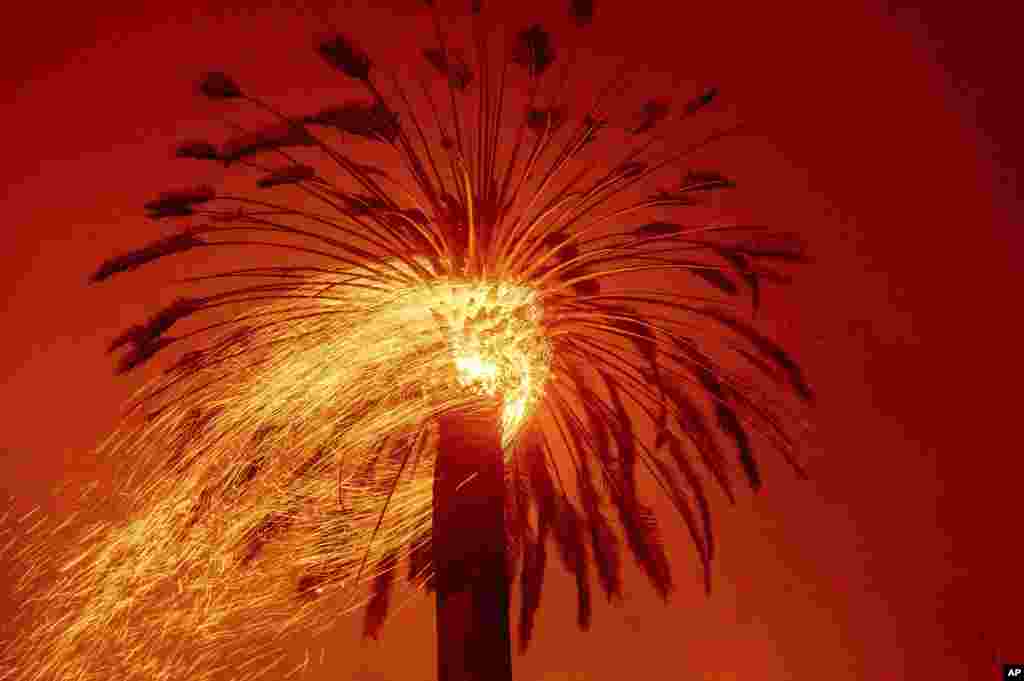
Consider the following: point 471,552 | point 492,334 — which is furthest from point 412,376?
point 471,552

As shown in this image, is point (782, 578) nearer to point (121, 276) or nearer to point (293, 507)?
point (293, 507)

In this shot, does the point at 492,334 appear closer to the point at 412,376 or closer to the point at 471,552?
the point at 412,376

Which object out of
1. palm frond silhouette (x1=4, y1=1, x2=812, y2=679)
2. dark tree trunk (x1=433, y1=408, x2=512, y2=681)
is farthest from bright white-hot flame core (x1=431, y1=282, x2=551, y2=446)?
dark tree trunk (x1=433, y1=408, x2=512, y2=681)

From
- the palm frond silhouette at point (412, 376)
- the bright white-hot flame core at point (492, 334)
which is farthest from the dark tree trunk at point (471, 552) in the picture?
the bright white-hot flame core at point (492, 334)


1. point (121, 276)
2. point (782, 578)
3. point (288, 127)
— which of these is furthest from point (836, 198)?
point (121, 276)

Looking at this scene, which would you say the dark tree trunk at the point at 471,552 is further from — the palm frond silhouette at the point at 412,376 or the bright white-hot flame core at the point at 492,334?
the bright white-hot flame core at the point at 492,334
